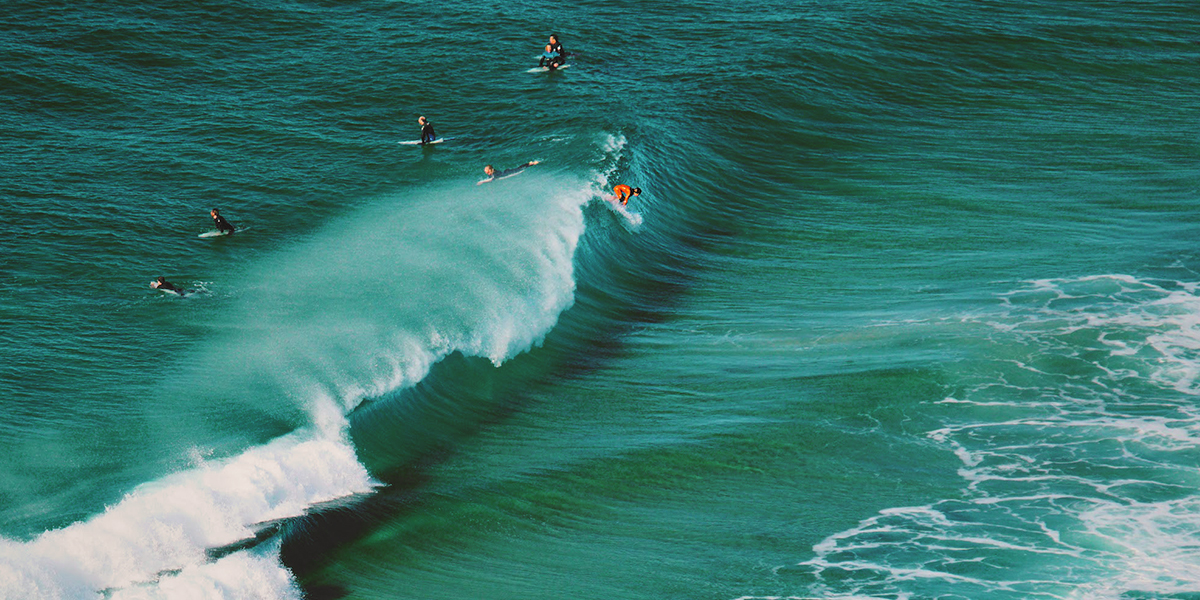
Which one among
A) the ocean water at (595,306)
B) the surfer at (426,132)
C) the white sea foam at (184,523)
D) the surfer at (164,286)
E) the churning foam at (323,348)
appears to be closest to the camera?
the white sea foam at (184,523)

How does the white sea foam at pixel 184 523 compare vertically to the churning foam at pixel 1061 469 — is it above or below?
below

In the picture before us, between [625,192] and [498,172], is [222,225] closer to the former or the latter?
[498,172]

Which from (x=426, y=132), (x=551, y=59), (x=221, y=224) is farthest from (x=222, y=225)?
(x=551, y=59)

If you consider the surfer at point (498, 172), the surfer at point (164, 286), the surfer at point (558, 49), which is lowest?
the surfer at point (164, 286)

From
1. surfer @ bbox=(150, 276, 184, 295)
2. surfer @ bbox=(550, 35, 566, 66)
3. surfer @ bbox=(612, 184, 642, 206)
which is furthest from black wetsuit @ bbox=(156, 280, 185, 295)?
surfer @ bbox=(550, 35, 566, 66)

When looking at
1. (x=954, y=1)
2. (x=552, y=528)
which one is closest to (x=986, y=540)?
(x=552, y=528)

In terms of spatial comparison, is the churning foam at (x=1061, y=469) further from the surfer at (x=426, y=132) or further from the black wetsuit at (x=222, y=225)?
the black wetsuit at (x=222, y=225)

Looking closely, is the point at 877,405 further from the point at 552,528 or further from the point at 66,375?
the point at 66,375

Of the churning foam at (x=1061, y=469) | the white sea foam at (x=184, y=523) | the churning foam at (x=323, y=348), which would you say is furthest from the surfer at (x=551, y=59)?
the white sea foam at (x=184, y=523)
